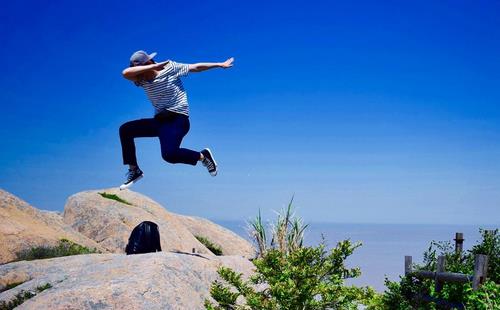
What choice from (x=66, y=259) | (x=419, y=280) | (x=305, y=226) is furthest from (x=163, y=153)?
(x=305, y=226)

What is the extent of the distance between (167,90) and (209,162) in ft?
4.90

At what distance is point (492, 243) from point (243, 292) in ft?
26.0

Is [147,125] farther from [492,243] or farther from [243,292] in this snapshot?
[492,243]

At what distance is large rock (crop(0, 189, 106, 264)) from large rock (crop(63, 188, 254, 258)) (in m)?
1.08

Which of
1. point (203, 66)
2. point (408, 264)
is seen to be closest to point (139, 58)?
point (203, 66)

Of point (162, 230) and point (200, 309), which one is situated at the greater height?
point (162, 230)

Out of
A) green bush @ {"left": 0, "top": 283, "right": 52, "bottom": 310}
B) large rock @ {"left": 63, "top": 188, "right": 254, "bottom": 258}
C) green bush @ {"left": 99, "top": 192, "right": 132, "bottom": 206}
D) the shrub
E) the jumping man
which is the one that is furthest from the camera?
green bush @ {"left": 99, "top": 192, "right": 132, "bottom": 206}

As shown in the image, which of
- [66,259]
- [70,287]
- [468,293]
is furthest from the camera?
[468,293]

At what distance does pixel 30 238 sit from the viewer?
14688 mm

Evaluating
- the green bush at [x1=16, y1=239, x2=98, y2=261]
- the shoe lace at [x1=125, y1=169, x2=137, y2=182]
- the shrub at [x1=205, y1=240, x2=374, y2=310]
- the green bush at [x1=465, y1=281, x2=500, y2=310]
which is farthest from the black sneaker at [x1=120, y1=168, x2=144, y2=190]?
the green bush at [x1=465, y1=281, x2=500, y2=310]

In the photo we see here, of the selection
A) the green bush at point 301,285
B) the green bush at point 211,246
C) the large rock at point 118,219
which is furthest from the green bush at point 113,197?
the green bush at point 301,285

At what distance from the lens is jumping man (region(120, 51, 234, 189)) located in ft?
27.7

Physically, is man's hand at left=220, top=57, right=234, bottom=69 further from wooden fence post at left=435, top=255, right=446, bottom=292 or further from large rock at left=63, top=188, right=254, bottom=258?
large rock at left=63, top=188, right=254, bottom=258

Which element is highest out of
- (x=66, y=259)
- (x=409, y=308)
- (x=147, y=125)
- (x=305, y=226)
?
(x=147, y=125)
